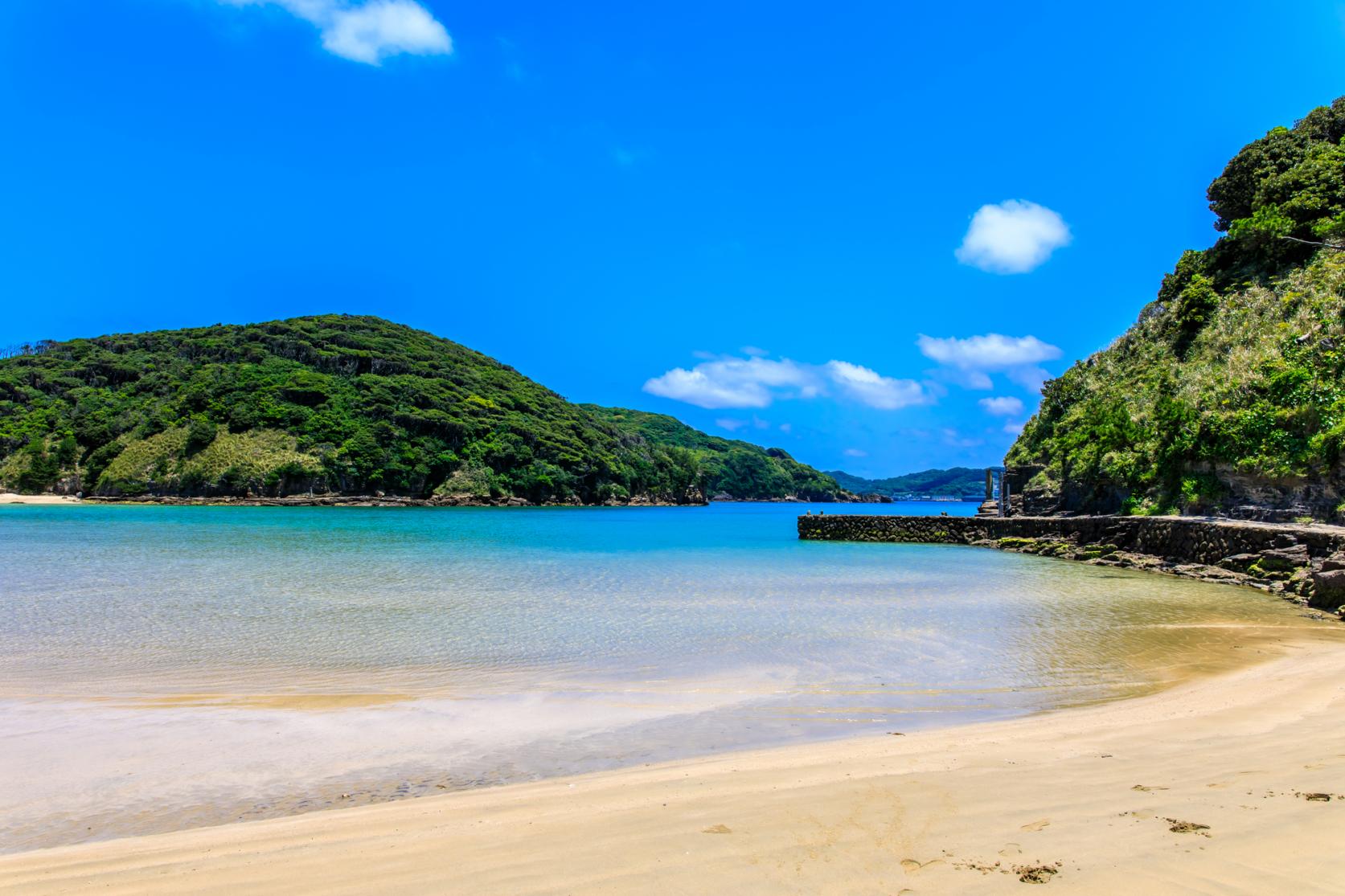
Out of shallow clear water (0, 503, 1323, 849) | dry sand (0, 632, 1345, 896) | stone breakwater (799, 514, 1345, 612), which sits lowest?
shallow clear water (0, 503, 1323, 849)

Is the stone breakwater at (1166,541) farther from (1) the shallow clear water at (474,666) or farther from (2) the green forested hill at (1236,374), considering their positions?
(2) the green forested hill at (1236,374)

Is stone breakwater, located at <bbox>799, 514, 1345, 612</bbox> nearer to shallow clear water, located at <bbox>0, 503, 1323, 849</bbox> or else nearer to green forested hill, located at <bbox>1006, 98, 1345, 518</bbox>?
shallow clear water, located at <bbox>0, 503, 1323, 849</bbox>

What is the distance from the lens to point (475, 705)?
24.3ft

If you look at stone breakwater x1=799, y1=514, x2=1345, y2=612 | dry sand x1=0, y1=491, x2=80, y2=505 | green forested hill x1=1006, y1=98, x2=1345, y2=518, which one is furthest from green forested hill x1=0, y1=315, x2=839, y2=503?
green forested hill x1=1006, y1=98, x2=1345, y2=518

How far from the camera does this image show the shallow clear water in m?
Answer: 5.49

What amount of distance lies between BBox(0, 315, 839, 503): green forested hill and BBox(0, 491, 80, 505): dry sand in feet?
5.60

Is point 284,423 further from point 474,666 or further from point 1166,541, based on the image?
point 474,666

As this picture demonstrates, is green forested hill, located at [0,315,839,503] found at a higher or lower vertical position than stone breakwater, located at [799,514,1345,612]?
higher

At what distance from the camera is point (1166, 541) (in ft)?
78.6

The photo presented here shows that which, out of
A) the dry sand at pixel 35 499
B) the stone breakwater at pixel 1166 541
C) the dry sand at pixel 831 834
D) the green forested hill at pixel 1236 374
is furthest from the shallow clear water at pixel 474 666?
the dry sand at pixel 35 499

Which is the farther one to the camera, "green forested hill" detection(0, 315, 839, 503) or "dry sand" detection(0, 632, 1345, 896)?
"green forested hill" detection(0, 315, 839, 503)

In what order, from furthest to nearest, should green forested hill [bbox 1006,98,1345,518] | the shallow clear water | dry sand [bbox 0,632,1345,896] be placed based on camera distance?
green forested hill [bbox 1006,98,1345,518], the shallow clear water, dry sand [bbox 0,632,1345,896]

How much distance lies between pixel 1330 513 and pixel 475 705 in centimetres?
2480

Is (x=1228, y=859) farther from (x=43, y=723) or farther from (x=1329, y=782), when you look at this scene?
(x=43, y=723)
